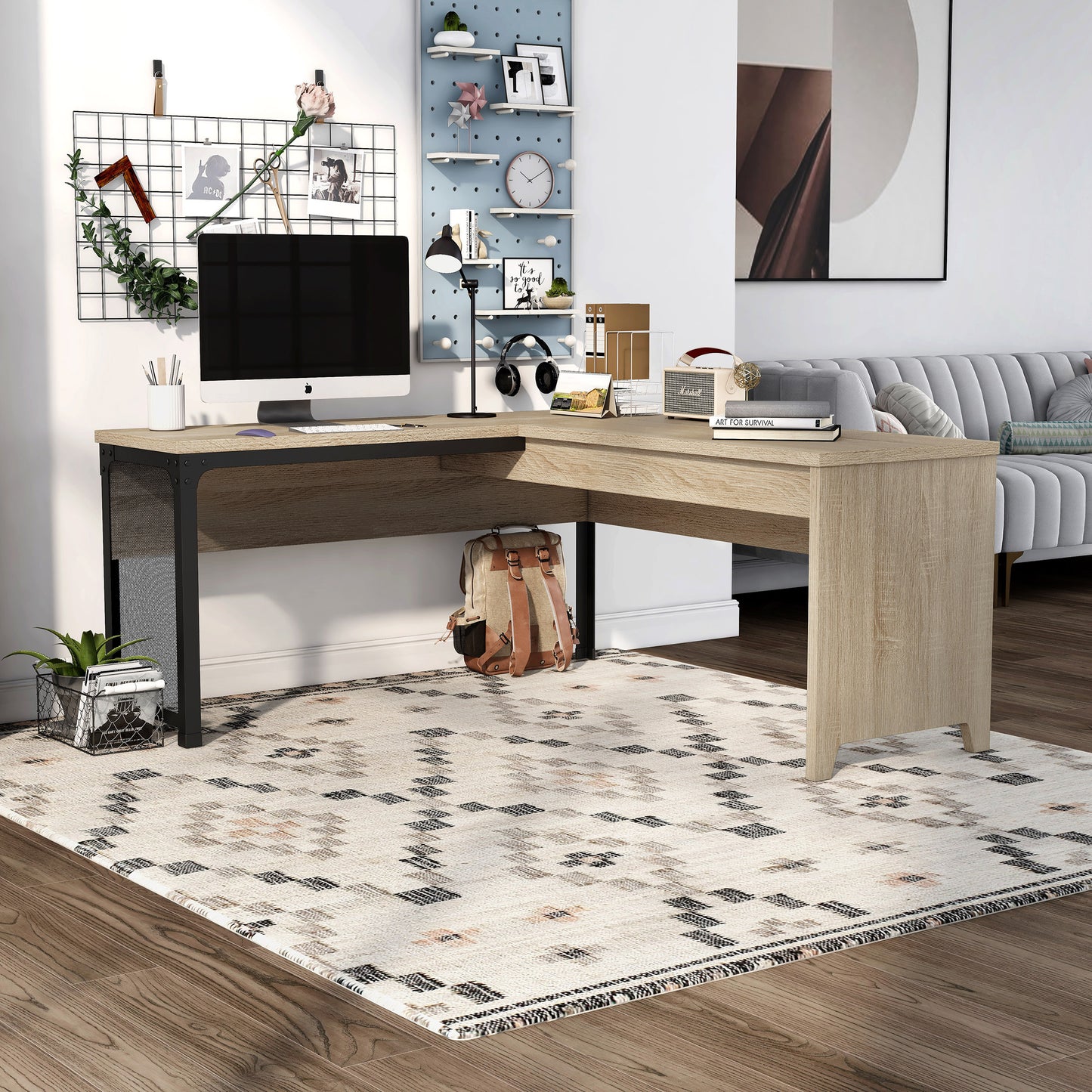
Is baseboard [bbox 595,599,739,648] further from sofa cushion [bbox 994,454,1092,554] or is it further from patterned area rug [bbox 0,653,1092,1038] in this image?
sofa cushion [bbox 994,454,1092,554]

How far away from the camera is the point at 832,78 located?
20.4 feet

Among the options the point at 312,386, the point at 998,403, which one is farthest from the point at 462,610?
the point at 998,403

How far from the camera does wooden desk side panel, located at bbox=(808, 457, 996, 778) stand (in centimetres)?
317

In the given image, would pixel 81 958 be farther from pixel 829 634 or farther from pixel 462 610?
pixel 462 610

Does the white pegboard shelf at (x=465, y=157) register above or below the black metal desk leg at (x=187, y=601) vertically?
above

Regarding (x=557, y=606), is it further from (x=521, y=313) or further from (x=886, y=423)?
(x=886, y=423)

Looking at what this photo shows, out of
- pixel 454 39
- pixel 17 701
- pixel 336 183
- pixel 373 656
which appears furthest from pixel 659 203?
pixel 17 701

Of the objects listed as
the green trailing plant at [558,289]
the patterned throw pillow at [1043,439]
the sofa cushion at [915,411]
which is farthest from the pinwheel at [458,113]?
the patterned throw pillow at [1043,439]

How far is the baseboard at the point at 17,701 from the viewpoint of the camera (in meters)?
3.86

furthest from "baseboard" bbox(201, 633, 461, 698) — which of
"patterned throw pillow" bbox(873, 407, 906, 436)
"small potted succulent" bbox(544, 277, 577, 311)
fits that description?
"patterned throw pillow" bbox(873, 407, 906, 436)

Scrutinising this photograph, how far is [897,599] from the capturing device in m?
3.27

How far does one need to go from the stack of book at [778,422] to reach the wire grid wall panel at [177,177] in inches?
52.3

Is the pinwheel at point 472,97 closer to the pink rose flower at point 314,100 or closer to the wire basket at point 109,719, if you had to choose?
the pink rose flower at point 314,100

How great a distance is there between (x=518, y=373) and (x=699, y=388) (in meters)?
0.82
